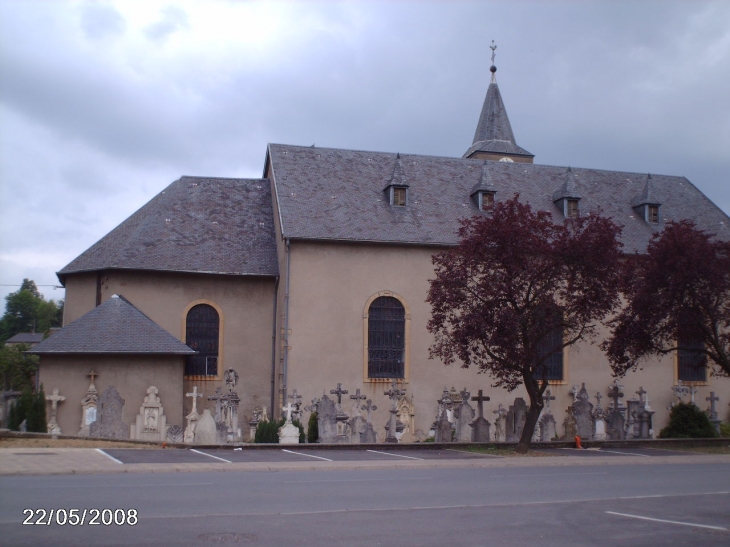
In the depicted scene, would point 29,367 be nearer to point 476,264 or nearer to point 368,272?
point 368,272

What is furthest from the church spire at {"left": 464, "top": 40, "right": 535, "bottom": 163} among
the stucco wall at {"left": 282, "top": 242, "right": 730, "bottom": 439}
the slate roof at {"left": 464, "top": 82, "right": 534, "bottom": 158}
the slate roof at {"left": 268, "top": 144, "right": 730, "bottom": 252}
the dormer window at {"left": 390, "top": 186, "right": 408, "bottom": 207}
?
the stucco wall at {"left": 282, "top": 242, "right": 730, "bottom": 439}

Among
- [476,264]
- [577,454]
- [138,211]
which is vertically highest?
[138,211]

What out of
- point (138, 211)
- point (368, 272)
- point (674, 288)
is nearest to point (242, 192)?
point (138, 211)

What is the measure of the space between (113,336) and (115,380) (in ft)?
5.05

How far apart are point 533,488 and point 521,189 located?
22872mm

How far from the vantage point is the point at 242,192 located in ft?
111

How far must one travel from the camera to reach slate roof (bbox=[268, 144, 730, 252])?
30.1m

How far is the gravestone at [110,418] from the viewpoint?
79.4ft

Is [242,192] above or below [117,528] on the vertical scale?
above

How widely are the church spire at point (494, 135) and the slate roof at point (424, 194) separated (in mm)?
10852

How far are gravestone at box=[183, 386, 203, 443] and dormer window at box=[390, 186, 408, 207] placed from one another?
36.0ft

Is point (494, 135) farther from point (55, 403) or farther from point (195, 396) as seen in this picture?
point (55, 403)

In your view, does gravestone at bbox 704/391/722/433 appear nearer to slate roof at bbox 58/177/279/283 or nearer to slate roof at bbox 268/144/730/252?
slate roof at bbox 268/144/730/252

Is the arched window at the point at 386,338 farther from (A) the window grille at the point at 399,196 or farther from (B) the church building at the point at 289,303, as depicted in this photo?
(A) the window grille at the point at 399,196
